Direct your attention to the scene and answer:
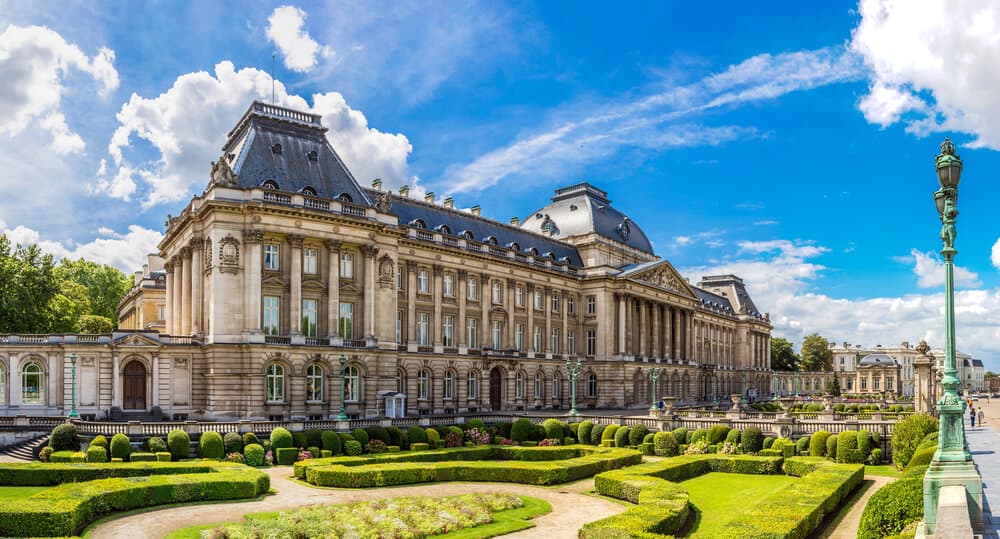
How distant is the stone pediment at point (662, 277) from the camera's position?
281ft

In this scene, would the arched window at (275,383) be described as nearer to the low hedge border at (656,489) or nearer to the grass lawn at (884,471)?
the low hedge border at (656,489)

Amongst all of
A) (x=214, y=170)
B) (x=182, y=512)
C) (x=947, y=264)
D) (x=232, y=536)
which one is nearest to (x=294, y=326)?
(x=214, y=170)

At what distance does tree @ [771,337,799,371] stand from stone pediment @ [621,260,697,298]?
71.1 meters

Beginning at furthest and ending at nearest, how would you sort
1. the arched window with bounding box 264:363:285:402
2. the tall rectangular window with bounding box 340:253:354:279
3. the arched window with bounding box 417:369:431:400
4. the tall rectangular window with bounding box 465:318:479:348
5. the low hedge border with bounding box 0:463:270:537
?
the tall rectangular window with bounding box 465:318:479:348
the arched window with bounding box 417:369:431:400
the tall rectangular window with bounding box 340:253:354:279
the arched window with bounding box 264:363:285:402
the low hedge border with bounding box 0:463:270:537

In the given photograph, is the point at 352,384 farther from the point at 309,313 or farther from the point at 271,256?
the point at 271,256

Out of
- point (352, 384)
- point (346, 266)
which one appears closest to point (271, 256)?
point (346, 266)

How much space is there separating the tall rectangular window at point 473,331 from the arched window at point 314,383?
62.8 ft

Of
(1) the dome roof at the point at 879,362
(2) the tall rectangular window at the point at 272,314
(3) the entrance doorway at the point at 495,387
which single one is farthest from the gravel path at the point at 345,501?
(1) the dome roof at the point at 879,362

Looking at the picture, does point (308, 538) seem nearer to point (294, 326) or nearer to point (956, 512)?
point (956, 512)

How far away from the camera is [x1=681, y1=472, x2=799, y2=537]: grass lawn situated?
26.5 metres

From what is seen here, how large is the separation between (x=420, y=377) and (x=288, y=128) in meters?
21.8

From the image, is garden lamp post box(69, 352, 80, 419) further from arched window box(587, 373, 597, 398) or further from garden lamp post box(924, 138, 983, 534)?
arched window box(587, 373, 597, 398)

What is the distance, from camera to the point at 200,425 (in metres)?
40.7

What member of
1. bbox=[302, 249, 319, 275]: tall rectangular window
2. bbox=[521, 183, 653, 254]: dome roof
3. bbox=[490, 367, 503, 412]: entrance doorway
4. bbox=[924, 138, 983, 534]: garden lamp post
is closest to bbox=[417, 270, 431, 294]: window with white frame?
bbox=[490, 367, 503, 412]: entrance doorway
